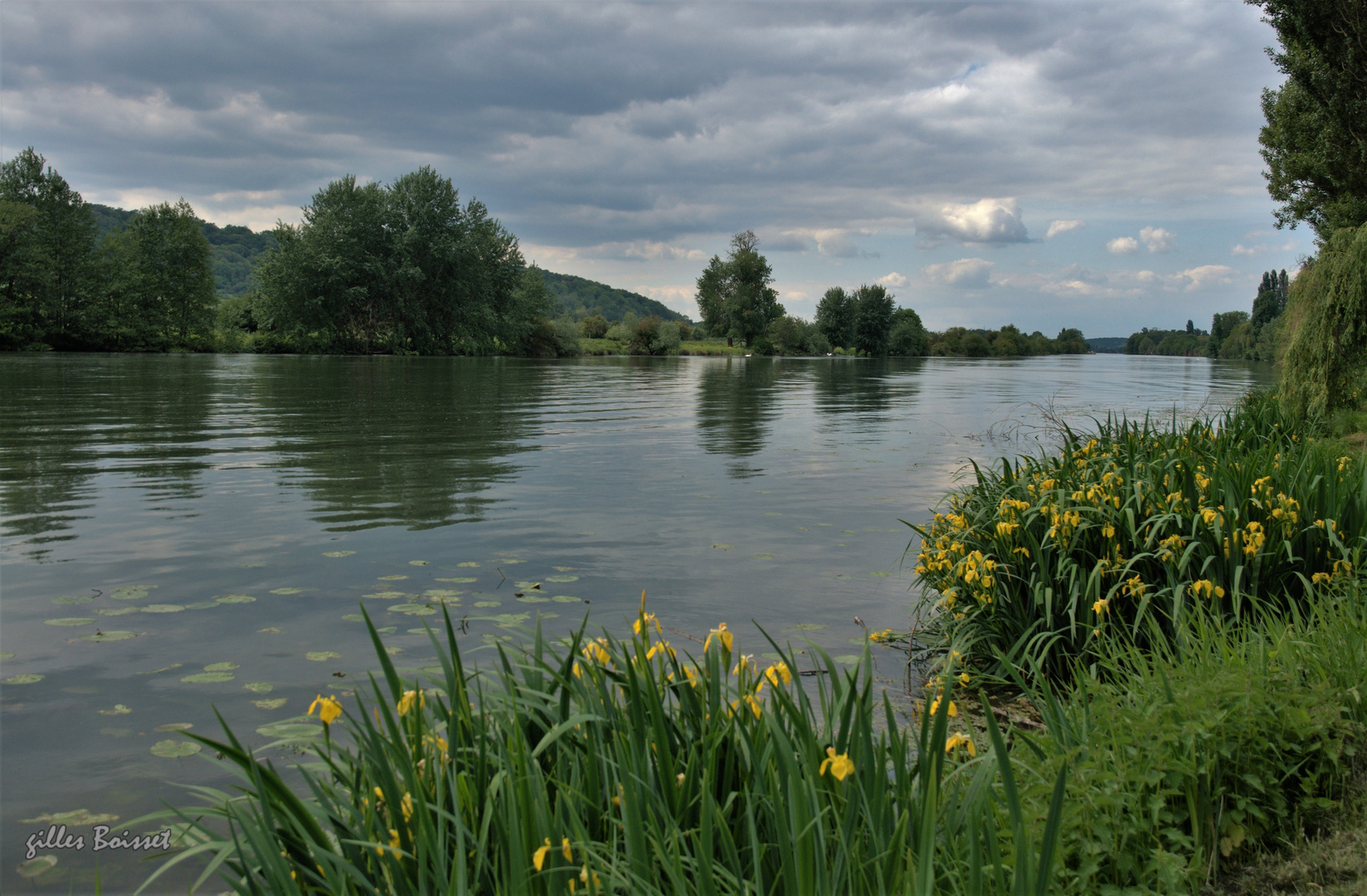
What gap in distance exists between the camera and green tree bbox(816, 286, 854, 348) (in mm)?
127938

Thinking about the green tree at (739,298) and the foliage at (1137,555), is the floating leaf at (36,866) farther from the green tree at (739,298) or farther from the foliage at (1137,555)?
the green tree at (739,298)

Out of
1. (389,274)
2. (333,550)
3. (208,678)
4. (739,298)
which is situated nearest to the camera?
(208,678)

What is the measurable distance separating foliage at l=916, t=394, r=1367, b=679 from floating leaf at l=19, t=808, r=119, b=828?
13.9ft

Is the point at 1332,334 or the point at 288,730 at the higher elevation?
the point at 1332,334

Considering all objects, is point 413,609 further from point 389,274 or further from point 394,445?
point 389,274

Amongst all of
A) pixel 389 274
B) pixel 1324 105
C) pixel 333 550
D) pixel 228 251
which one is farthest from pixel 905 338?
pixel 228 251

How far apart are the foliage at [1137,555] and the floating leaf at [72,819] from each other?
424 centimetres

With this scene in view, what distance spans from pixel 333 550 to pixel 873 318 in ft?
417

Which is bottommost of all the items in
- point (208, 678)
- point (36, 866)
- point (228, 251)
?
point (36, 866)

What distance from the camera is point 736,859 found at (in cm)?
187

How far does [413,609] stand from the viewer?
571 cm

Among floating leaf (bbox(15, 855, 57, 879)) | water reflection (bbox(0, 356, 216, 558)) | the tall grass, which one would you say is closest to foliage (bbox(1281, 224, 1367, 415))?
the tall grass

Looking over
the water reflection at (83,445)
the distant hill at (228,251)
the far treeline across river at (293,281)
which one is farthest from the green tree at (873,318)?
the distant hill at (228,251)

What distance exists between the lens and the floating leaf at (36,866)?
291 centimetres
